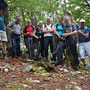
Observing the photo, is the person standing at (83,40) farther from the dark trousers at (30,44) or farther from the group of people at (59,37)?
the dark trousers at (30,44)

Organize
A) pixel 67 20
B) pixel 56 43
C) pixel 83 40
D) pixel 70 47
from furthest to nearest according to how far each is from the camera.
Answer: pixel 56 43 → pixel 83 40 → pixel 70 47 → pixel 67 20

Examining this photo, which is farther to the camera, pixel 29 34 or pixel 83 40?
pixel 29 34

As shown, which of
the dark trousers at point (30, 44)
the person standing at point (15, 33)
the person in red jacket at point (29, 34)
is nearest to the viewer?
the person standing at point (15, 33)

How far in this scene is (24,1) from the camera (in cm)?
821

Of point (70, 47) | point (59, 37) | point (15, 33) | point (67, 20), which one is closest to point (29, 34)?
point (15, 33)

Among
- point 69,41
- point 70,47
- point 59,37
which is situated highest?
point 59,37

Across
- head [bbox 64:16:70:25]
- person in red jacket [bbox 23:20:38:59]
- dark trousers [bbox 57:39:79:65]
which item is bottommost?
dark trousers [bbox 57:39:79:65]

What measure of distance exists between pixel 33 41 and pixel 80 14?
12.4 meters

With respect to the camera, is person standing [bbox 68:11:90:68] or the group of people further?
person standing [bbox 68:11:90:68]

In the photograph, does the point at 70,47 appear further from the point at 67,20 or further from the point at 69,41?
the point at 67,20

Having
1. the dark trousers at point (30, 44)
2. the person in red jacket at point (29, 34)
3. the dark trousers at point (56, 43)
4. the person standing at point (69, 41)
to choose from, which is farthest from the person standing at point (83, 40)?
the dark trousers at point (30, 44)

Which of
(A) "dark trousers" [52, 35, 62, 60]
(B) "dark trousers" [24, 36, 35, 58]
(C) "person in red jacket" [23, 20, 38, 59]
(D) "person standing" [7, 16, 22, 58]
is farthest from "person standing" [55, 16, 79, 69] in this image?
(D) "person standing" [7, 16, 22, 58]

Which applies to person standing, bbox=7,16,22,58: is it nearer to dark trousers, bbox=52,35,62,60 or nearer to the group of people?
the group of people

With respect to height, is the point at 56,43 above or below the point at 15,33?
below
